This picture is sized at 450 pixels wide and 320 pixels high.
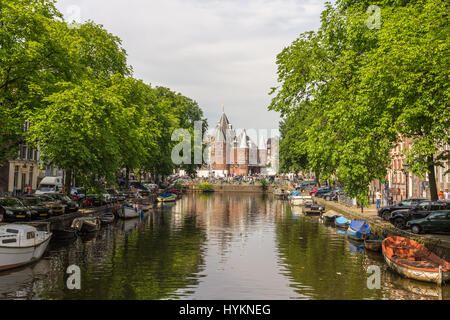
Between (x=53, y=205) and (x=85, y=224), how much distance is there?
4.09 m

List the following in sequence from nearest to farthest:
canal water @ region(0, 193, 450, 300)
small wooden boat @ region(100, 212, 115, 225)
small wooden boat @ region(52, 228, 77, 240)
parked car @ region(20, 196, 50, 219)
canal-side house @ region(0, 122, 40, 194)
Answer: canal water @ region(0, 193, 450, 300), small wooden boat @ region(52, 228, 77, 240), parked car @ region(20, 196, 50, 219), small wooden boat @ region(100, 212, 115, 225), canal-side house @ region(0, 122, 40, 194)

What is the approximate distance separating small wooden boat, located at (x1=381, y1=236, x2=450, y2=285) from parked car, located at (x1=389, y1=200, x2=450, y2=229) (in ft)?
28.3

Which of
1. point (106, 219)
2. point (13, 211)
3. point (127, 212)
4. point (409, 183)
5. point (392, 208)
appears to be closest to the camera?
point (13, 211)

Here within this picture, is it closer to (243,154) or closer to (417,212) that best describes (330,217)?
(417,212)

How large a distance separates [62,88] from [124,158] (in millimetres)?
11705

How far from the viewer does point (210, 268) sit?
21.8 metres

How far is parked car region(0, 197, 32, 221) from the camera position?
28.7 metres

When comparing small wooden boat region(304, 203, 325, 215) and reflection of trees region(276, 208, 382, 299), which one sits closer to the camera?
reflection of trees region(276, 208, 382, 299)

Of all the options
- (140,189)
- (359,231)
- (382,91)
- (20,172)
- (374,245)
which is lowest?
(374,245)

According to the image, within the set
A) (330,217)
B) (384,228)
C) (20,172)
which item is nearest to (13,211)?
(384,228)

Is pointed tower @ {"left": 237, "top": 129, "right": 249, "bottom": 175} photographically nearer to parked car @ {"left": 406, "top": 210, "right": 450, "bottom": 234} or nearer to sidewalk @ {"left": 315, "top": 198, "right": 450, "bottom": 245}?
sidewalk @ {"left": 315, "top": 198, "right": 450, "bottom": 245}

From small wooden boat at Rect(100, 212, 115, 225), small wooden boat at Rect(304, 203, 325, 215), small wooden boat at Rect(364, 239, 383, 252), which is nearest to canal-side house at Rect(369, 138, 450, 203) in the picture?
small wooden boat at Rect(304, 203, 325, 215)

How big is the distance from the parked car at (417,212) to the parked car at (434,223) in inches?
118
